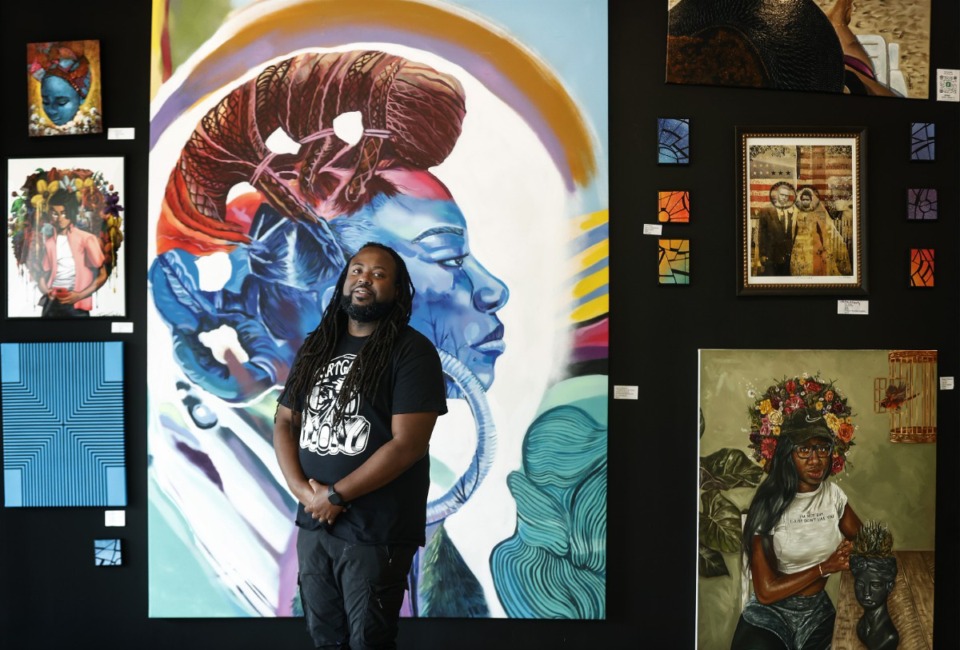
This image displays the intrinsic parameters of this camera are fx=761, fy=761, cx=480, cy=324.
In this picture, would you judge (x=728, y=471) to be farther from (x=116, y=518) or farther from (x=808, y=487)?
(x=116, y=518)

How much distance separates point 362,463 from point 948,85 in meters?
2.88

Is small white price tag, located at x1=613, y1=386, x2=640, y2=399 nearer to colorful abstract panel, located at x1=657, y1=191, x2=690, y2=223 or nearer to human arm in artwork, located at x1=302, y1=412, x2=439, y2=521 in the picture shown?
colorful abstract panel, located at x1=657, y1=191, x2=690, y2=223

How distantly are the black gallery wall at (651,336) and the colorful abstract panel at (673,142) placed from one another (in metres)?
0.04

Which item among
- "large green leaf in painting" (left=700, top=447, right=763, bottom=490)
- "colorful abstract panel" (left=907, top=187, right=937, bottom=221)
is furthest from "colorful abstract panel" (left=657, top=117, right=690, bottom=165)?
"large green leaf in painting" (left=700, top=447, right=763, bottom=490)

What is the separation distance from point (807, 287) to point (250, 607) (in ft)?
8.62

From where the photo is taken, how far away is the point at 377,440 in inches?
86.0

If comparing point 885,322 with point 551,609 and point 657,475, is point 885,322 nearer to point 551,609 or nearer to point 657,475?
point 657,475

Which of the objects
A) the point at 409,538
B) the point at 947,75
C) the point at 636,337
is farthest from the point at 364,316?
the point at 947,75

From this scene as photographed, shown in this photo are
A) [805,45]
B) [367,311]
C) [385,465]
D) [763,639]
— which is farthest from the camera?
[805,45]

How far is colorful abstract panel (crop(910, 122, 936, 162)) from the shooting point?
316 cm

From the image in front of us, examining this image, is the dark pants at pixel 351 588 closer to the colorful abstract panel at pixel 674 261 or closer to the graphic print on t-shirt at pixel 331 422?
the graphic print on t-shirt at pixel 331 422

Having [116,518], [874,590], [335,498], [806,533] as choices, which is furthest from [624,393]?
[116,518]

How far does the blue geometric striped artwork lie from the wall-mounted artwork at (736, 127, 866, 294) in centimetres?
267

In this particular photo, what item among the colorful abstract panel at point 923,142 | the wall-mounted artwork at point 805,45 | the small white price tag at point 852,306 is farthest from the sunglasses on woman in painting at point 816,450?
the wall-mounted artwork at point 805,45
